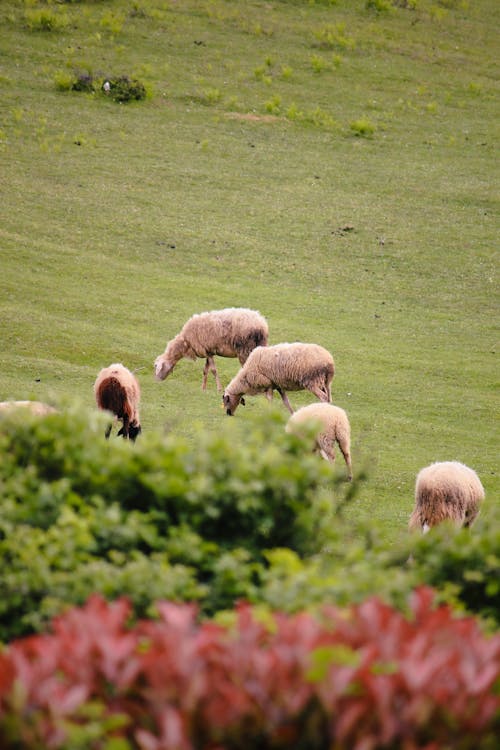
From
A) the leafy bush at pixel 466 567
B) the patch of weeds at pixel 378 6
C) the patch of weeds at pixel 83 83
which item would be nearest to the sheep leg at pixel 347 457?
the leafy bush at pixel 466 567

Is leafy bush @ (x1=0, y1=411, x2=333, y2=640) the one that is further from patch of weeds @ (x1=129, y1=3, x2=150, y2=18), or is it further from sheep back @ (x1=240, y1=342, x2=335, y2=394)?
patch of weeds @ (x1=129, y1=3, x2=150, y2=18)

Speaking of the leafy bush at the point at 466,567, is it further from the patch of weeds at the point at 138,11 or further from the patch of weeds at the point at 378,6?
the patch of weeds at the point at 378,6

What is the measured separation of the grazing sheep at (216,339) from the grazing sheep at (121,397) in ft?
14.6


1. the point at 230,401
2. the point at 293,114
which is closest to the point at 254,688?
the point at 230,401

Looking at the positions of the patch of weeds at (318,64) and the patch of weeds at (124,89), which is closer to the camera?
the patch of weeds at (124,89)

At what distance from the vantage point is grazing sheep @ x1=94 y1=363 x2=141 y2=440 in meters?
15.1

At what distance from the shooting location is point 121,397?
49.8ft

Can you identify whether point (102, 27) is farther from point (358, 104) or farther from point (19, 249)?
point (19, 249)

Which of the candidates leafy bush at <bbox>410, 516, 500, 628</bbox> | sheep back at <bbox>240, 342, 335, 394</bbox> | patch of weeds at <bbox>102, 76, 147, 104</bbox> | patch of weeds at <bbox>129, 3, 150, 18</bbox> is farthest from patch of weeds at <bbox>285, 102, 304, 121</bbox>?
leafy bush at <bbox>410, 516, 500, 628</bbox>

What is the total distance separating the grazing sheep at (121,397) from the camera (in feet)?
49.6

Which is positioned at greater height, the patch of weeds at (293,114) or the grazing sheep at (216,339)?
the patch of weeds at (293,114)

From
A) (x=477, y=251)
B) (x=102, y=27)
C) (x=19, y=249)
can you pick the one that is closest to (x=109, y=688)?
(x=19, y=249)

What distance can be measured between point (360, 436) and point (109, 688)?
537 inches

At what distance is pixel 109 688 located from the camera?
3.86 m
